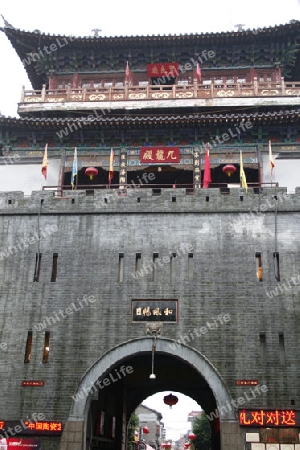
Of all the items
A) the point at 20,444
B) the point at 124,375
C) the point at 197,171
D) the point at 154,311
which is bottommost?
the point at 20,444

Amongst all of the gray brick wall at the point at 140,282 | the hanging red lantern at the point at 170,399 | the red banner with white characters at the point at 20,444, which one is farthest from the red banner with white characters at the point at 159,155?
the red banner with white characters at the point at 20,444

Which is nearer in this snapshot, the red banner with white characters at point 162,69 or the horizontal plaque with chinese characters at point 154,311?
the horizontal plaque with chinese characters at point 154,311

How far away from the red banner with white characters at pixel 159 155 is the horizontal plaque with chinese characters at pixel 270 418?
948cm

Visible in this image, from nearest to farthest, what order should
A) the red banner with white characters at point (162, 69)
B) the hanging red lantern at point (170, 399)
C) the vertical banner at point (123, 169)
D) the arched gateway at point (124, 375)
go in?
1. the arched gateway at point (124, 375)
2. the hanging red lantern at point (170, 399)
3. the vertical banner at point (123, 169)
4. the red banner with white characters at point (162, 69)

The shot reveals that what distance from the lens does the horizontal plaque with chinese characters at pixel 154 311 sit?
1320 cm

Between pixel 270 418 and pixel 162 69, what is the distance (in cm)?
1454

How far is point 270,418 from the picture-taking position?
12.0m

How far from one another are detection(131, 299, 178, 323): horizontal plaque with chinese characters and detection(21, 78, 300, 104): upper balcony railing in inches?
363

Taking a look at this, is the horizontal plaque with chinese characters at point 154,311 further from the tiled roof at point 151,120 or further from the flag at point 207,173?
the tiled roof at point 151,120

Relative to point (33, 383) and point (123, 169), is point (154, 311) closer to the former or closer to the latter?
point (33, 383)

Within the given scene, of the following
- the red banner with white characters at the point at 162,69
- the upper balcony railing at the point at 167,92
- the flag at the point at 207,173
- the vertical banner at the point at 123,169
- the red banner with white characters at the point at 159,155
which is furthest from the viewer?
the red banner with white characters at the point at 162,69

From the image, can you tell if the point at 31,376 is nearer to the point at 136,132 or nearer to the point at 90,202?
the point at 90,202

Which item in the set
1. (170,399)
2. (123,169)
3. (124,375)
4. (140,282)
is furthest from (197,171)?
(170,399)

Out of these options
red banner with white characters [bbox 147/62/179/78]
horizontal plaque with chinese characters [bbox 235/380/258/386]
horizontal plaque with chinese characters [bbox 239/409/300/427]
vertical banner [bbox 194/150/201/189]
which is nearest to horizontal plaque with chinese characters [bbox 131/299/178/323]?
horizontal plaque with chinese characters [bbox 235/380/258/386]
